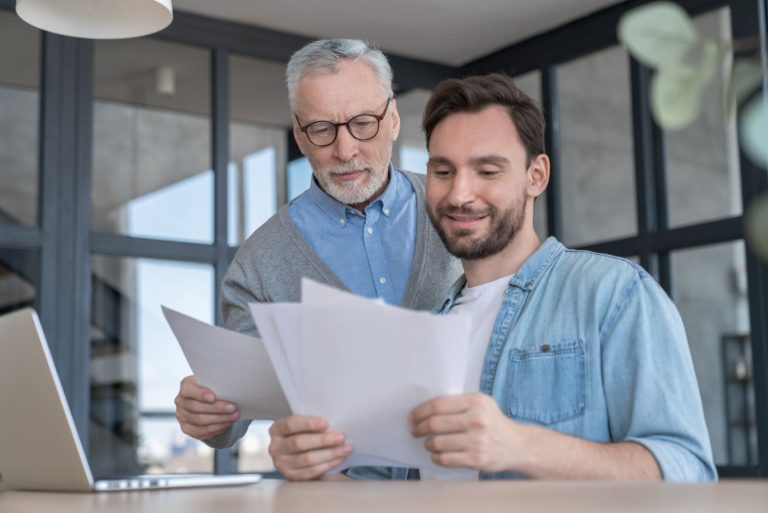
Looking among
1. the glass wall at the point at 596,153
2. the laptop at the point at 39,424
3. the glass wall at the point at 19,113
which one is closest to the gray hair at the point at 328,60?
the laptop at the point at 39,424

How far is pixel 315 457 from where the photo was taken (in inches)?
54.4

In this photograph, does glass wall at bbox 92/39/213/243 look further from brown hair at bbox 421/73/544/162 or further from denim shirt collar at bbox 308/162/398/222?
brown hair at bbox 421/73/544/162

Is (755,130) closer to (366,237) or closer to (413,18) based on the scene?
(366,237)

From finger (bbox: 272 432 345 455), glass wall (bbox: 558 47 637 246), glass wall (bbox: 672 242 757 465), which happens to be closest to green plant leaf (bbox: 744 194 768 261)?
finger (bbox: 272 432 345 455)

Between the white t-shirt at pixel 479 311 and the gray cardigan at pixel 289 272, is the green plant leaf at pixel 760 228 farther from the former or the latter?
the gray cardigan at pixel 289 272

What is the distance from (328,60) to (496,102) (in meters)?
0.59

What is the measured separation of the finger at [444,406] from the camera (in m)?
1.22

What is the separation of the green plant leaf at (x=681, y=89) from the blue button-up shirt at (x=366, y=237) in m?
2.06

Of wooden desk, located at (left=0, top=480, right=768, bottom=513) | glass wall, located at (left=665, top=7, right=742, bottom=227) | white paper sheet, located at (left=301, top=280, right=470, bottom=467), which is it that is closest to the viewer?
wooden desk, located at (left=0, top=480, right=768, bottom=513)

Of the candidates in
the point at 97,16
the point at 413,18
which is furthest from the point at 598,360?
the point at 413,18

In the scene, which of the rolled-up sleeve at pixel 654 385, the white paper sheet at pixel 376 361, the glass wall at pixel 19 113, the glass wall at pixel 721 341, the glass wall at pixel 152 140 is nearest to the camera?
the white paper sheet at pixel 376 361

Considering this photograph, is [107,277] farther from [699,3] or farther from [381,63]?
[381,63]

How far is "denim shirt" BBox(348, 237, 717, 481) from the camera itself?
A: 1506 mm

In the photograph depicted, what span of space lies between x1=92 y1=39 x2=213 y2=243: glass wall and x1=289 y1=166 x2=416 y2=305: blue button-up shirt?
101 inches
